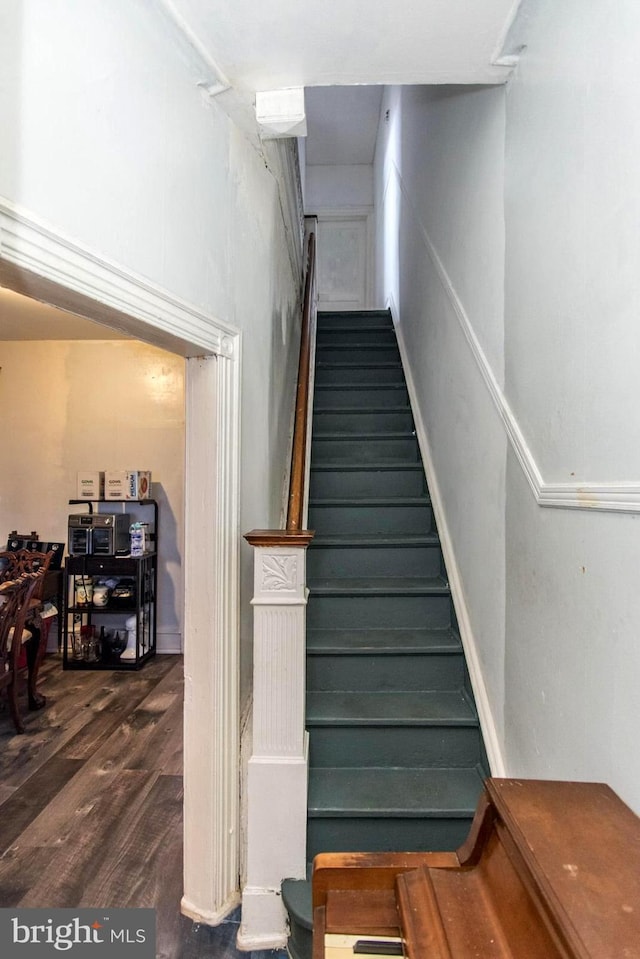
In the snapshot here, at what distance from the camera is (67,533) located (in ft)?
14.0

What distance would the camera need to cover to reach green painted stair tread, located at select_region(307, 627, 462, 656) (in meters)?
2.03

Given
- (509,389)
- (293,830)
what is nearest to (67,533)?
(293,830)

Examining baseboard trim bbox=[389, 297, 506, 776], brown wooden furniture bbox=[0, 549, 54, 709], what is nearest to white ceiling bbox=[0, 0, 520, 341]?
baseboard trim bbox=[389, 297, 506, 776]

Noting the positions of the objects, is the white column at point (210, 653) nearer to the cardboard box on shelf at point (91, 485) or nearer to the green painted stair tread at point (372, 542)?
the green painted stair tread at point (372, 542)

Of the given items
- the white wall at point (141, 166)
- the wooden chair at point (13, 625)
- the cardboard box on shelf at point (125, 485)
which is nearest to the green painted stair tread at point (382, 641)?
Answer: the white wall at point (141, 166)

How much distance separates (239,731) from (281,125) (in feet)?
6.60

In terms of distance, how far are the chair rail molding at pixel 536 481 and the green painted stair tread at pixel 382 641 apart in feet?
3.10

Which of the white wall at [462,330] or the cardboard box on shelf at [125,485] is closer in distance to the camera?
the white wall at [462,330]

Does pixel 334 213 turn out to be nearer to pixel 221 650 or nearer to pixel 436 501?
pixel 436 501

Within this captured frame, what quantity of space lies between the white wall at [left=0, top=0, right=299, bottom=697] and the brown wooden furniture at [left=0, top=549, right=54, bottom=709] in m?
1.91

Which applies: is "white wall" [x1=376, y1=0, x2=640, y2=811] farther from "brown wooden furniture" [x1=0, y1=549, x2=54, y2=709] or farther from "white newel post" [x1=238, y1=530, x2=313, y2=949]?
"brown wooden furniture" [x1=0, y1=549, x2=54, y2=709]

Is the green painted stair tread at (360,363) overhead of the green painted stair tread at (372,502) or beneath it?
overhead

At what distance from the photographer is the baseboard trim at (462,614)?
168 centimetres

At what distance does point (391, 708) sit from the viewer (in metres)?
1.91
